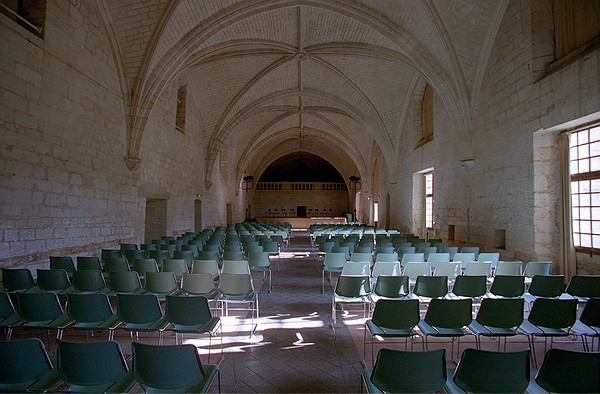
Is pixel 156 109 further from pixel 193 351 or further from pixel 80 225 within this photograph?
pixel 193 351

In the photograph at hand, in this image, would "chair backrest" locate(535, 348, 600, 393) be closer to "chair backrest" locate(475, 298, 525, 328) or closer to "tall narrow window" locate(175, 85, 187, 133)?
"chair backrest" locate(475, 298, 525, 328)

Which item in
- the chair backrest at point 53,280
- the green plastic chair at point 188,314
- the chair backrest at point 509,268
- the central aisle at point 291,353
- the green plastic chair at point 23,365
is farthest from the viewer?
the chair backrest at point 509,268

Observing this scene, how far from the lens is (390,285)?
4465mm

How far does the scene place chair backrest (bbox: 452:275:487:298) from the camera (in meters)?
4.50

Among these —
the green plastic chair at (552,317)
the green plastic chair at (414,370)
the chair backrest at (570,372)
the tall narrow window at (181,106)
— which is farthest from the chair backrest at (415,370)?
the tall narrow window at (181,106)

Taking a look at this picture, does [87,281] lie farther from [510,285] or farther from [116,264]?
[510,285]

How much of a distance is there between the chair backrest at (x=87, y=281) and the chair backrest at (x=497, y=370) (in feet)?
14.8

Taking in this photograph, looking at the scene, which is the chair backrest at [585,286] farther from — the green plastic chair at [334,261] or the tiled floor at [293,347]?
the green plastic chair at [334,261]

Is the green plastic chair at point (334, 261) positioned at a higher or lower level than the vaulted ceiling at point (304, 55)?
lower

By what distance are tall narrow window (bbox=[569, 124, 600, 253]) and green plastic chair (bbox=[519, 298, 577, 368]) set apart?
401 cm

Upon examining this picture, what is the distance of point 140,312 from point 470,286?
12.7 ft

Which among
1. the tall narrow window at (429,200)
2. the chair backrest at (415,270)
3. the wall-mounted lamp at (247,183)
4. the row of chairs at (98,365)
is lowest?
the row of chairs at (98,365)

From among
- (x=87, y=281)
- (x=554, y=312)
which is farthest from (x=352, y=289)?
(x=87, y=281)

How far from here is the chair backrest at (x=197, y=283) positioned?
4668 millimetres
